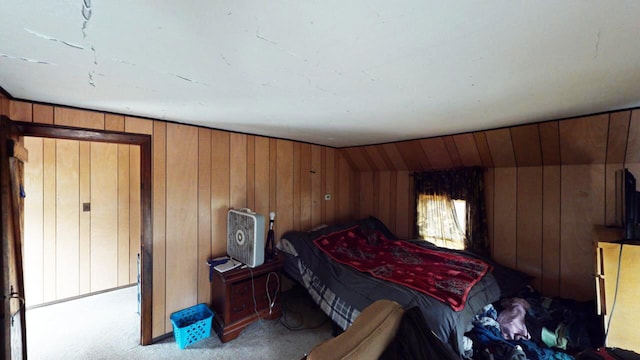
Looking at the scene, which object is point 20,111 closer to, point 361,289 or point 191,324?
point 191,324

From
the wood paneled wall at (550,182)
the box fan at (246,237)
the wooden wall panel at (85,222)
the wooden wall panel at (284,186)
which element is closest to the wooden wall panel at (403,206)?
the wood paneled wall at (550,182)

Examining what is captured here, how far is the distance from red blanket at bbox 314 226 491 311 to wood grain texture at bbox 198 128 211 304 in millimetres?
1254

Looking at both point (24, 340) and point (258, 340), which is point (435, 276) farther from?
point (24, 340)

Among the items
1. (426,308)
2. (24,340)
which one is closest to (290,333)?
(426,308)

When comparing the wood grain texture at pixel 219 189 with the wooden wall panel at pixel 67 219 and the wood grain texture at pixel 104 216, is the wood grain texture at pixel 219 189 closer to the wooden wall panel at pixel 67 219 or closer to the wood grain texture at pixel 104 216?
the wood grain texture at pixel 104 216

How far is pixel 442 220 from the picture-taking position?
312cm

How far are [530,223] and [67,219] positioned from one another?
5.44 meters

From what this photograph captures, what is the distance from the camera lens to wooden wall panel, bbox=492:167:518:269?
8.68 feet

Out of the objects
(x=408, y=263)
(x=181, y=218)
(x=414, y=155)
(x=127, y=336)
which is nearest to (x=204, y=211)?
(x=181, y=218)

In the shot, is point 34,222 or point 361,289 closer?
point 361,289

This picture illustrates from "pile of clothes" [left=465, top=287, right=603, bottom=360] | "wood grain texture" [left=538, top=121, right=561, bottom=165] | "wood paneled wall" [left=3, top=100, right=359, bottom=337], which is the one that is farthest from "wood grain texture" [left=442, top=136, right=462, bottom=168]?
"wood paneled wall" [left=3, top=100, right=359, bottom=337]

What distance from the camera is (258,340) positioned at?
220 centimetres

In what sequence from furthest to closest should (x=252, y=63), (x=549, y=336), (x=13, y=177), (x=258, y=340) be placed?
(x=258, y=340) → (x=549, y=336) → (x=13, y=177) → (x=252, y=63)

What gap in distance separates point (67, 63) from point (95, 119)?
1007 millimetres
